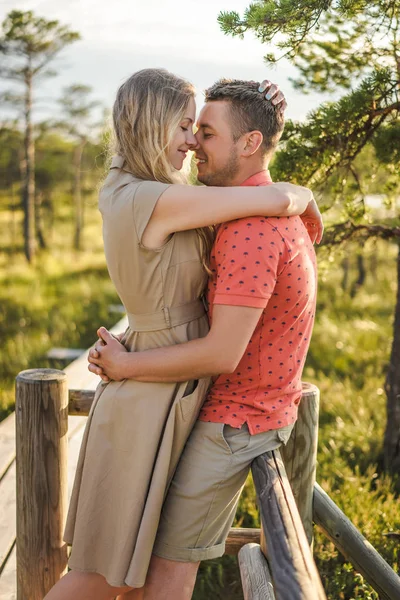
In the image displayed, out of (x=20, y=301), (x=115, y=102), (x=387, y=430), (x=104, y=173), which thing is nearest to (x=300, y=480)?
(x=104, y=173)

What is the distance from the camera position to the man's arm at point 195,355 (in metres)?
1.92

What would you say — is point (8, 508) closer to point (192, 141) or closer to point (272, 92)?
point (192, 141)

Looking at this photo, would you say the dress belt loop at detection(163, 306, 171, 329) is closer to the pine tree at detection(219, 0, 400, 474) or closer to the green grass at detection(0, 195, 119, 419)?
the pine tree at detection(219, 0, 400, 474)

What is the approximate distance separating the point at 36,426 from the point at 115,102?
1.24 metres

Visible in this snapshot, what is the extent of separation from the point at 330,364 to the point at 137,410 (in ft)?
20.2

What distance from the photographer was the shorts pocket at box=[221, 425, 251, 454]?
2053 mm

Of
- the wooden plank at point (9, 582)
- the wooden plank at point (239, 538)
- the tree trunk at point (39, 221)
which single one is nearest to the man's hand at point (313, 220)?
the wooden plank at point (239, 538)

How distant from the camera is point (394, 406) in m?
4.54

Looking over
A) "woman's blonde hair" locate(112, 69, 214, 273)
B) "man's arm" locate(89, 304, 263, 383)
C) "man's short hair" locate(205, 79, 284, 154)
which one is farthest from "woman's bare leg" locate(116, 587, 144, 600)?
"man's short hair" locate(205, 79, 284, 154)

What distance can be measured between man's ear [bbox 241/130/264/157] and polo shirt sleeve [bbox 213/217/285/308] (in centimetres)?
28

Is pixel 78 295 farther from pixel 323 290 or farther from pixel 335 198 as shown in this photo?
pixel 335 198

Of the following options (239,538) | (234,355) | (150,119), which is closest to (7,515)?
(239,538)

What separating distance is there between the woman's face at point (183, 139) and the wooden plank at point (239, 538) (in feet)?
5.48

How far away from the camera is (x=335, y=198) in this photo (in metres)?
3.60
